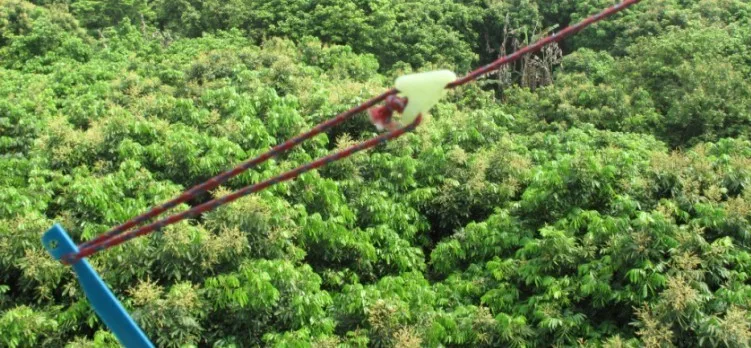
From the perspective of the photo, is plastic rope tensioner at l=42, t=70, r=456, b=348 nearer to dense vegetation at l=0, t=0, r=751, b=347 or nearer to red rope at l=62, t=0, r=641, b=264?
red rope at l=62, t=0, r=641, b=264

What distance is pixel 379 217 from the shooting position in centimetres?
802

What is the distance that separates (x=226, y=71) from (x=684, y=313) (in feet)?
26.9

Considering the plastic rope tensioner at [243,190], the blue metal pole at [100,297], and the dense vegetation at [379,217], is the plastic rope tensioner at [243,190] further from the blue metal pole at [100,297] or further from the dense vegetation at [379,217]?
the dense vegetation at [379,217]

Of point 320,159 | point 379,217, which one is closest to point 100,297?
point 320,159

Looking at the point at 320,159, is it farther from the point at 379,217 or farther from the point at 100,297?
the point at 379,217

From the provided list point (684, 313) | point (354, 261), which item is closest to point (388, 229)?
point (354, 261)

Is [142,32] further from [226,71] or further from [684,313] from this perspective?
[684,313]

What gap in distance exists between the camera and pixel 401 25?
17094mm

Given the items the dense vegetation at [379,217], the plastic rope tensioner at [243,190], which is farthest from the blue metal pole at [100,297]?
the dense vegetation at [379,217]

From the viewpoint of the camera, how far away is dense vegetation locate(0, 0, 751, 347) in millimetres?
6012

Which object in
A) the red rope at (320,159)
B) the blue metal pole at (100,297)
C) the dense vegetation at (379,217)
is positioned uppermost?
the red rope at (320,159)

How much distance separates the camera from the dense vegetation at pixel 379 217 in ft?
19.7

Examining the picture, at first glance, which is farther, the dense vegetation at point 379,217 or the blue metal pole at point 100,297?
the dense vegetation at point 379,217

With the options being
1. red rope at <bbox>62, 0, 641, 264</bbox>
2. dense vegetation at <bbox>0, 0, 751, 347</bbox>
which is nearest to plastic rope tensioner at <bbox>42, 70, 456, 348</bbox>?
red rope at <bbox>62, 0, 641, 264</bbox>
